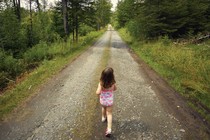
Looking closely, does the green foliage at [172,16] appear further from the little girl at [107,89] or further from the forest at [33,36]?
the little girl at [107,89]

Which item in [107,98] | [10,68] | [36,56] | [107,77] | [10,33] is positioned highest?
[10,33]

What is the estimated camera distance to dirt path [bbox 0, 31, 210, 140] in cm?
416

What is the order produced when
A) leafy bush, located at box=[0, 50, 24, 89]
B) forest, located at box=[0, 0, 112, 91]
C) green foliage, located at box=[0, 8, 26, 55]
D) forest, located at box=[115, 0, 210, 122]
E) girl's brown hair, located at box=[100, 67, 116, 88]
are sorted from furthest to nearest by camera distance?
green foliage, located at box=[0, 8, 26, 55]
forest, located at box=[0, 0, 112, 91]
leafy bush, located at box=[0, 50, 24, 89]
forest, located at box=[115, 0, 210, 122]
girl's brown hair, located at box=[100, 67, 116, 88]

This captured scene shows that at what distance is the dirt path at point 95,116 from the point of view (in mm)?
4164

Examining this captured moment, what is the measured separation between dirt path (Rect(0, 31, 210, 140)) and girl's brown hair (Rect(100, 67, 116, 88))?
1.20 meters

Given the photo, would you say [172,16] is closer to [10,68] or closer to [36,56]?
[36,56]

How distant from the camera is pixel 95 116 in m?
4.88

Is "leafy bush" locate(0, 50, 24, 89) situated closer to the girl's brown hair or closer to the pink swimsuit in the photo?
the pink swimsuit

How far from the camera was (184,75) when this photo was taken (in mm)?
7863

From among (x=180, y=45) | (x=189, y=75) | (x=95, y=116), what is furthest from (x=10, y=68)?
(x=180, y=45)

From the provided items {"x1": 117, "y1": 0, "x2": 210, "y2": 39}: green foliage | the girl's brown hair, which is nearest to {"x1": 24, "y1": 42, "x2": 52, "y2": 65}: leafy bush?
the girl's brown hair

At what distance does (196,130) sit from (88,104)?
10.3 ft

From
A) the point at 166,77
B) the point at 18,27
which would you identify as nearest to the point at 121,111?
the point at 166,77

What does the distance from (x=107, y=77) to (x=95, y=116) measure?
152cm
